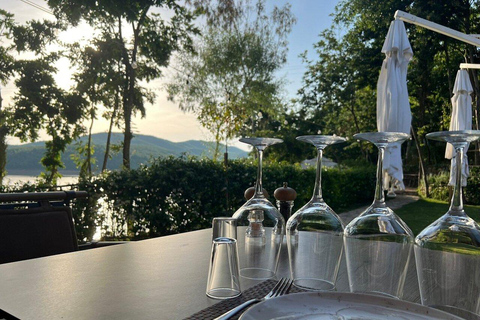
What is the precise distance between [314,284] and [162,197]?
15.7 ft

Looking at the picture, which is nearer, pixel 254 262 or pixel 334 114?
pixel 254 262

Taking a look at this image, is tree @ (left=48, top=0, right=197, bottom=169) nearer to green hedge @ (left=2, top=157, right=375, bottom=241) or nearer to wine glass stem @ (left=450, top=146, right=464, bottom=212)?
green hedge @ (left=2, top=157, right=375, bottom=241)

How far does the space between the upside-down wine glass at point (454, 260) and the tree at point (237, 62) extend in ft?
47.6

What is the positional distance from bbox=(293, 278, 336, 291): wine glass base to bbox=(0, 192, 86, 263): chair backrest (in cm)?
130

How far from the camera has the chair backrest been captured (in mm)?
1682

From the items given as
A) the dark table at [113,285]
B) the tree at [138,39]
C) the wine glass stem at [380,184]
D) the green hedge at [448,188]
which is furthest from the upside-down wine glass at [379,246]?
the green hedge at [448,188]

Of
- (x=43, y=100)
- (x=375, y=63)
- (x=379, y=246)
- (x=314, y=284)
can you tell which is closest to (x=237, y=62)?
(x=375, y=63)

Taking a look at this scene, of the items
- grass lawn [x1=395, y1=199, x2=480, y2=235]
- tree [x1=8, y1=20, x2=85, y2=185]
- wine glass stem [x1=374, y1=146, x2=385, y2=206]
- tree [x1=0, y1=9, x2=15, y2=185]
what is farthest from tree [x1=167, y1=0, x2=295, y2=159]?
wine glass stem [x1=374, y1=146, x2=385, y2=206]

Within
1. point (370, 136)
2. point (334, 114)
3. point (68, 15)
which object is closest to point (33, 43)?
point (68, 15)

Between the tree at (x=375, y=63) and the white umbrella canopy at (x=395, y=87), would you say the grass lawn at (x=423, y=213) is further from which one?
the tree at (x=375, y=63)

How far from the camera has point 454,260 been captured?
2.60 ft

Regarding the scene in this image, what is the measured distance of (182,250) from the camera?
1.60 meters

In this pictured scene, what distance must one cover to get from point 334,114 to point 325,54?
3.91 metres

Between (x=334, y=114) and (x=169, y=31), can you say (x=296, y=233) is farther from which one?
(x=334, y=114)
